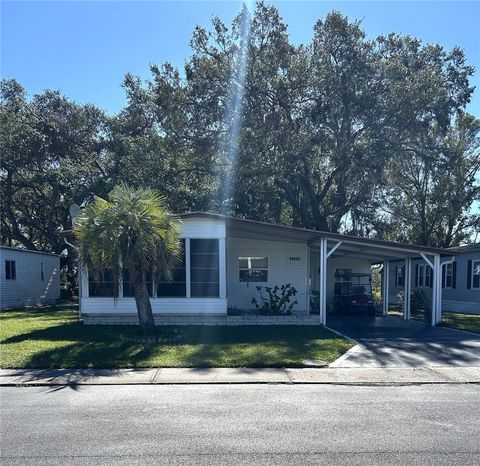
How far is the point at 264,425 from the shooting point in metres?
5.52

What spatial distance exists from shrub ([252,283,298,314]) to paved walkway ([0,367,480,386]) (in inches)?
277

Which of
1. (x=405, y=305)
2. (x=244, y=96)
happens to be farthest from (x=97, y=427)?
(x=244, y=96)

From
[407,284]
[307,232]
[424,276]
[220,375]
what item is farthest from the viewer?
[424,276]

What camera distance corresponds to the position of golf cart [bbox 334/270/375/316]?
20.6 m

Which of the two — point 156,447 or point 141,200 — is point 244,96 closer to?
point 141,200

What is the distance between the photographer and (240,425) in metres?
5.52

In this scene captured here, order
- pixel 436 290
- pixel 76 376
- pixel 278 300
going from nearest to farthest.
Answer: pixel 76 376, pixel 436 290, pixel 278 300

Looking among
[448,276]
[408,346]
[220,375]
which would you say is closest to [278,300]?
[408,346]

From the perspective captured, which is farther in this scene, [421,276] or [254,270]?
[421,276]

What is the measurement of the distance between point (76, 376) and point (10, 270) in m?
15.8

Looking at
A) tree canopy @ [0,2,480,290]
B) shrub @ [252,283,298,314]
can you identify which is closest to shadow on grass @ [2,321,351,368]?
shrub @ [252,283,298,314]

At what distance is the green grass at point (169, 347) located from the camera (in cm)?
918

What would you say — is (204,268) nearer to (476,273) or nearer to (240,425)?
(240,425)

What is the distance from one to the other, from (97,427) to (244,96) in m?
19.7
